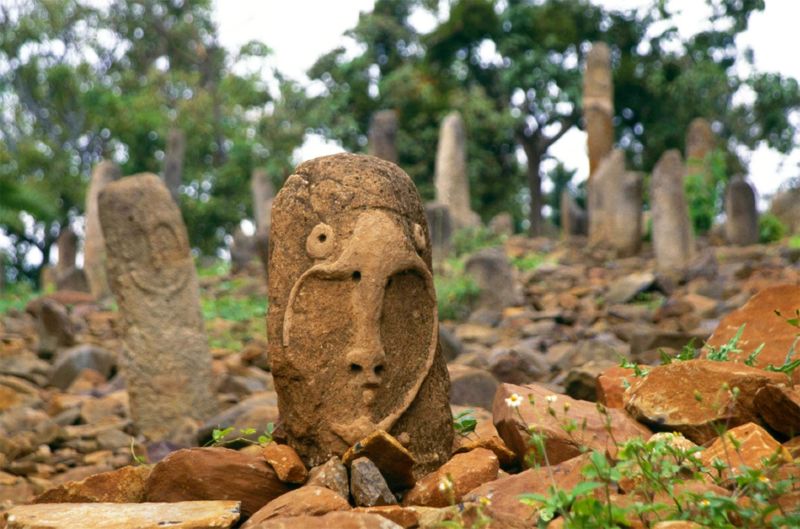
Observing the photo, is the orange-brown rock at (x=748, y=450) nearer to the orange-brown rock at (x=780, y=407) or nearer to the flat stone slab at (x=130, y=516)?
the orange-brown rock at (x=780, y=407)

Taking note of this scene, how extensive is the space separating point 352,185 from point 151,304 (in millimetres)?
3906

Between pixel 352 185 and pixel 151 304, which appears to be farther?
pixel 151 304

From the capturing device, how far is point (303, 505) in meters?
3.95

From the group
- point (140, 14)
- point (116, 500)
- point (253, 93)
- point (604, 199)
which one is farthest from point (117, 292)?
point (140, 14)

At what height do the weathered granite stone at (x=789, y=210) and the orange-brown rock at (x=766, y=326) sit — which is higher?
the weathered granite stone at (x=789, y=210)

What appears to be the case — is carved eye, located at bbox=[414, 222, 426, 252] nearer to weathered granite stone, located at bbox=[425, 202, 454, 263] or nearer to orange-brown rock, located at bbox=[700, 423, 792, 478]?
orange-brown rock, located at bbox=[700, 423, 792, 478]

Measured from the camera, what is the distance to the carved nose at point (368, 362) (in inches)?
177

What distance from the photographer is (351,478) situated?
4.27m

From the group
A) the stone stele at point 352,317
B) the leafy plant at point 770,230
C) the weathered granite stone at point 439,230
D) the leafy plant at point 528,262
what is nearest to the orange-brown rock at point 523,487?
A: the stone stele at point 352,317

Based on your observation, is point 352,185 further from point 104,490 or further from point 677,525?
point 677,525

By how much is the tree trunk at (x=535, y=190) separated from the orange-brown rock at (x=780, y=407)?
23.0m

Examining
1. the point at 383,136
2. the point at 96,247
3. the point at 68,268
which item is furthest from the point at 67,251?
the point at 383,136

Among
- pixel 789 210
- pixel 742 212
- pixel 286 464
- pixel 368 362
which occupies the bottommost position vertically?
pixel 286 464

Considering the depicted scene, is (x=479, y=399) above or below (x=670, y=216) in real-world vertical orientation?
below
